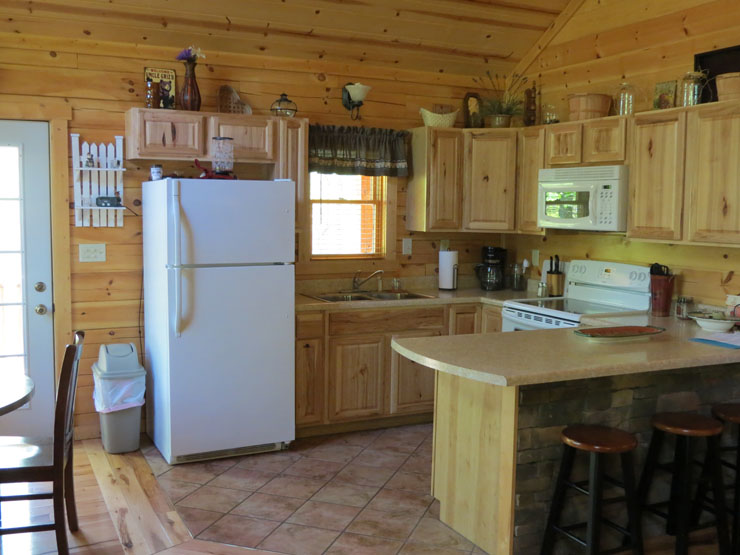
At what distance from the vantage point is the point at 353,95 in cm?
479

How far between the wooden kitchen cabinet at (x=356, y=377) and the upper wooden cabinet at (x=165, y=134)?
1.43 m

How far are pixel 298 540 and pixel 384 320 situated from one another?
5.73 ft

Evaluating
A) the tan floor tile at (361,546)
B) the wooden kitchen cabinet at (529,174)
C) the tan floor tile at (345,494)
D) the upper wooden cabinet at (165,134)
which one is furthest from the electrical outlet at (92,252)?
the wooden kitchen cabinet at (529,174)

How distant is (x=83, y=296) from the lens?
14.1 feet

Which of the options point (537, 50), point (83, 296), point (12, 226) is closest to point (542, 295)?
point (537, 50)

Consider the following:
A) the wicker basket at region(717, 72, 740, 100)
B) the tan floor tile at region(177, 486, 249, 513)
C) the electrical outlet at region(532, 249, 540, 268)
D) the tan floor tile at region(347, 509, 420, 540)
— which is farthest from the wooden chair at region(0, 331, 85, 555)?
the electrical outlet at region(532, 249, 540, 268)

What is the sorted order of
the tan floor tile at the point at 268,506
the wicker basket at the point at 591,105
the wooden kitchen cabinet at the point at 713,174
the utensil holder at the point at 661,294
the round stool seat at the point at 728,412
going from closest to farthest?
the round stool seat at the point at 728,412
the tan floor tile at the point at 268,506
the wooden kitchen cabinet at the point at 713,174
the utensil holder at the point at 661,294
the wicker basket at the point at 591,105

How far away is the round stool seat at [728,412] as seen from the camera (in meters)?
3.08

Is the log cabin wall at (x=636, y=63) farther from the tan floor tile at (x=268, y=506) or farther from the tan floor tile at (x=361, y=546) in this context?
the tan floor tile at (x=268, y=506)

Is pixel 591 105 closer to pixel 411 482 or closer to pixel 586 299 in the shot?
pixel 586 299

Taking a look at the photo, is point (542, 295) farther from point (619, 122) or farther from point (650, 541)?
point (650, 541)

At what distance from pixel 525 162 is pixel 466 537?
8.59ft

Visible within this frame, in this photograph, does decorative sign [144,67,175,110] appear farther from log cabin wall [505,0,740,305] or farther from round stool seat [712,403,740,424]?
round stool seat [712,403,740,424]

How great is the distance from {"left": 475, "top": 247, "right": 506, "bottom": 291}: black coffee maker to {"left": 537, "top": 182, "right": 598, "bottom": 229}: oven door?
0.63 meters
